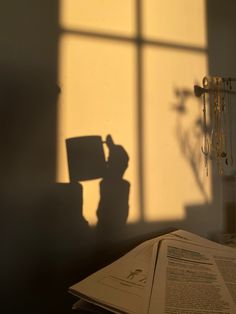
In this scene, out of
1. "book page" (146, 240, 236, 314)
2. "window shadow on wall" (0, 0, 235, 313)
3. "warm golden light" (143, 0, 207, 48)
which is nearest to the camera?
"book page" (146, 240, 236, 314)

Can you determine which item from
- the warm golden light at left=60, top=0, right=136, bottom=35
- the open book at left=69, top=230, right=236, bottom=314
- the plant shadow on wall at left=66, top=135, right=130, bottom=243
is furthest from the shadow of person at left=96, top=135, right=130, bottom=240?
the warm golden light at left=60, top=0, right=136, bottom=35

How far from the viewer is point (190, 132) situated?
3.00 ft

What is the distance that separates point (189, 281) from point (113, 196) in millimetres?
341

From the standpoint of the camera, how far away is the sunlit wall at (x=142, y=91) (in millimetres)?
737

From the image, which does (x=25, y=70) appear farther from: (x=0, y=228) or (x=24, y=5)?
(x=0, y=228)

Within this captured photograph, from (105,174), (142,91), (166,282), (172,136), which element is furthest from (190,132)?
(166,282)

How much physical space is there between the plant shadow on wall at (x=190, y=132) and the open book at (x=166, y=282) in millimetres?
310

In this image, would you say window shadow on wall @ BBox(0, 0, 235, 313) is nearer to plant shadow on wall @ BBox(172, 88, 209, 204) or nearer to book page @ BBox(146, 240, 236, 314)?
book page @ BBox(146, 240, 236, 314)

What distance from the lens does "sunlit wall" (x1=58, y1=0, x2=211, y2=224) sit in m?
0.74

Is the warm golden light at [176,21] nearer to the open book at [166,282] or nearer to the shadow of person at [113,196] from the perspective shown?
the shadow of person at [113,196]

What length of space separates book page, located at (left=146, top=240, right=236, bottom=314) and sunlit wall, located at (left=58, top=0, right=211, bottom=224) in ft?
0.72

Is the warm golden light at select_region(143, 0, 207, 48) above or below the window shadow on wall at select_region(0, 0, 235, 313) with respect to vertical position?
above

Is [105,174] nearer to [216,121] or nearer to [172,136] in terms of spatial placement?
[172,136]

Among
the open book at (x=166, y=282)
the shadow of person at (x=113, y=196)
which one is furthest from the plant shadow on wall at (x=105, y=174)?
the open book at (x=166, y=282)
